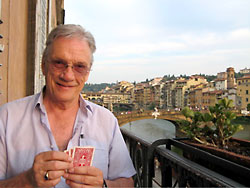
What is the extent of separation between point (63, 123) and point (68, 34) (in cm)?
48

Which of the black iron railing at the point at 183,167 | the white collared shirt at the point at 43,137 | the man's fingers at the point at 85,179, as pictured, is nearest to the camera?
the black iron railing at the point at 183,167

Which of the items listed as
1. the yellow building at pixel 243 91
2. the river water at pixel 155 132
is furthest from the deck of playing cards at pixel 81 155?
the yellow building at pixel 243 91

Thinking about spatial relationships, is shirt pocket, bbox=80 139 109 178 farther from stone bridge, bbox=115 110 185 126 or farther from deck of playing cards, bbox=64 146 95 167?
stone bridge, bbox=115 110 185 126

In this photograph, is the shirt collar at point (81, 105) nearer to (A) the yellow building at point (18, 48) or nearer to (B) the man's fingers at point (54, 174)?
(B) the man's fingers at point (54, 174)

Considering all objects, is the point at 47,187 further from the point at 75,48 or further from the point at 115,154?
the point at 75,48

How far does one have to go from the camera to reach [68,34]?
47.3 inches

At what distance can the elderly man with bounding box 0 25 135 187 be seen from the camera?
114 centimetres

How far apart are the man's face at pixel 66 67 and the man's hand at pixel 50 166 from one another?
1.33ft

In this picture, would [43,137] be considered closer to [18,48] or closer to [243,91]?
Answer: [18,48]

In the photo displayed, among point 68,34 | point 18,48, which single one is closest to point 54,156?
point 68,34

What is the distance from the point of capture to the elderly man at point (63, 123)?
1139 mm

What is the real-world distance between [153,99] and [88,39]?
242 ft

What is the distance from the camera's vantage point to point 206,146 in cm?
114

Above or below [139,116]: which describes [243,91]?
above
